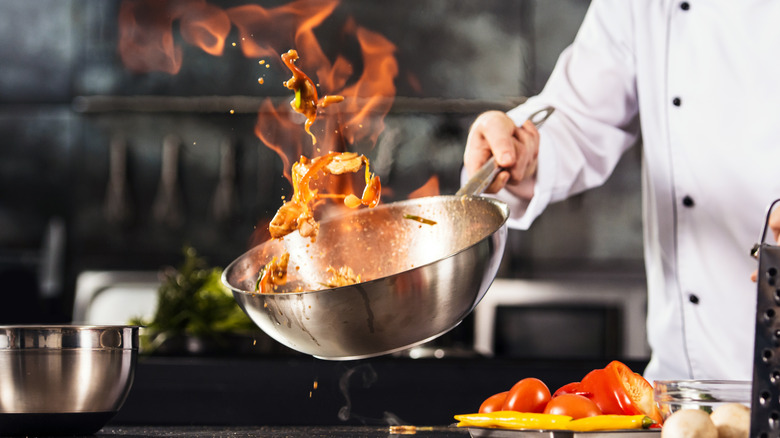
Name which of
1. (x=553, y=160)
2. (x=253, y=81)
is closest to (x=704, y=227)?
(x=553, y=160)

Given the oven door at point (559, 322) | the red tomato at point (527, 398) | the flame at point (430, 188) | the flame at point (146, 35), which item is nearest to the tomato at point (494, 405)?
the red tomato at point (527, 398)

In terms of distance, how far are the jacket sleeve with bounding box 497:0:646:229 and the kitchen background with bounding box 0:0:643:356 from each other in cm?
161

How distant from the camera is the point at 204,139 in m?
3.14

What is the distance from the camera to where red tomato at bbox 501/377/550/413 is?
798 millimetres

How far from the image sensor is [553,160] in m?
1.33

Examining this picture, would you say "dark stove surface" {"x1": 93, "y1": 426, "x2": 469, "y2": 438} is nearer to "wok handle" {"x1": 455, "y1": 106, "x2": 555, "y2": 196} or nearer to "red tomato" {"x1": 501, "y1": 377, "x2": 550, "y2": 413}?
"red tomato" {"x1": 501, "y1": 377, "x2": 550, "y2": 413}

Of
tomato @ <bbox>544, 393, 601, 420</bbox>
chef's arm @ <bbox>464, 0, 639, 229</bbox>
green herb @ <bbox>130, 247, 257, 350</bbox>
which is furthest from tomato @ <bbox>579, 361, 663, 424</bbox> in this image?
green herb @ <bbox>130, 247, 257, 350</bbox>

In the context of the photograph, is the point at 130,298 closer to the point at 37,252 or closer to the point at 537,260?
the point at 37,252

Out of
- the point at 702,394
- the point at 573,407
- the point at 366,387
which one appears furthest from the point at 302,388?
the point at 702,394

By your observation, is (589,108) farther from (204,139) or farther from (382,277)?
(204,139)

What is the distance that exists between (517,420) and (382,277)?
0.19m

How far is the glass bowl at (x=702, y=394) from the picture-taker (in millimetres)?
667

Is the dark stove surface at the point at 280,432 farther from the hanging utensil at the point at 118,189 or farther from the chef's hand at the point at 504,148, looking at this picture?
the hanging utensil at the point at 118,189

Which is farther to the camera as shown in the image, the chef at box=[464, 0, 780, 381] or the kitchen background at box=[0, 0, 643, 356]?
the kitchen background at box=[0, 0, 643, 356]
